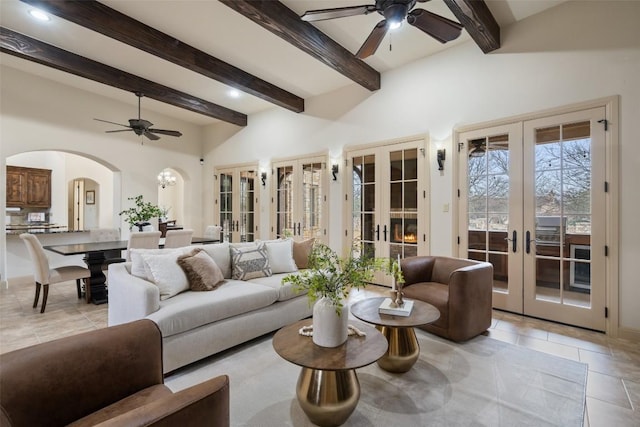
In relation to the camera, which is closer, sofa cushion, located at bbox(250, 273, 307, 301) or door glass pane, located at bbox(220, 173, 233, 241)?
sofa cushion, located at bbox(250, 273, 307, 301)

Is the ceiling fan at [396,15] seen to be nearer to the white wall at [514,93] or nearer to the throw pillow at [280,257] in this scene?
the white wall at [514,93]

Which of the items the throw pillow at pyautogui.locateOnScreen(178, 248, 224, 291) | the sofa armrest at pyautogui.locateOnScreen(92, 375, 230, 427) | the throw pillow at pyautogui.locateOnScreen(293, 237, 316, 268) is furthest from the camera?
the throw pillow at pyautogui.locateOnScreen(293, 237, 316, 268)

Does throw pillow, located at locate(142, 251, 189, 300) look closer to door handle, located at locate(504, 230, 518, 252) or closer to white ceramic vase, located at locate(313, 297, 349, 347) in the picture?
white ceramic vase, located at locate(313, 297, 349, 347)

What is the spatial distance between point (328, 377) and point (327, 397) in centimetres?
10

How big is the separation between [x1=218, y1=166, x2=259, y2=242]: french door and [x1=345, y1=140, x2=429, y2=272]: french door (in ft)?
8.58

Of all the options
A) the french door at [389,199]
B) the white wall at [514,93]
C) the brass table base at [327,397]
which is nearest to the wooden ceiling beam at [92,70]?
the white wall at [514,93]

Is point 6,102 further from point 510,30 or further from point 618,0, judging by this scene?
point 618,0

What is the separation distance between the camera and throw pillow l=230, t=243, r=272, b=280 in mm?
3426

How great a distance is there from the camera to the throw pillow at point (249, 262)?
3.43 m

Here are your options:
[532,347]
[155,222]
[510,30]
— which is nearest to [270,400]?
[532,347]

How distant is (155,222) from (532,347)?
7191mm

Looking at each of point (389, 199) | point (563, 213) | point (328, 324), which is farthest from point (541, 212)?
point (328, 324)

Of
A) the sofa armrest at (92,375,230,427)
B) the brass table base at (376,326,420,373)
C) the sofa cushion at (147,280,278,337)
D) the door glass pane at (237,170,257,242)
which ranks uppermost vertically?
the door glass pane at (237,170,257,242)

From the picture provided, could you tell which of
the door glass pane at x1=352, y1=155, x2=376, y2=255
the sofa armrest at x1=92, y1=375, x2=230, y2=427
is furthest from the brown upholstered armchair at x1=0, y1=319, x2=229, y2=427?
the door glass pane at x1=352, y1=155, x2=376, y2=255
